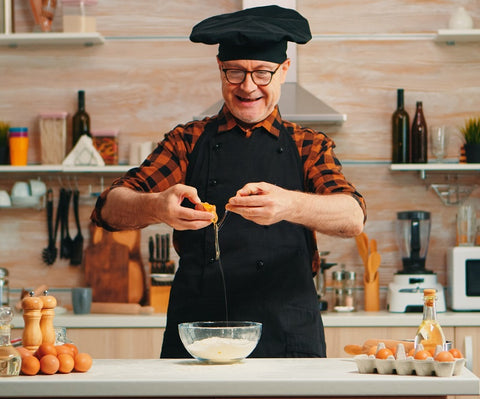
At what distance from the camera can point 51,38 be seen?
411cm

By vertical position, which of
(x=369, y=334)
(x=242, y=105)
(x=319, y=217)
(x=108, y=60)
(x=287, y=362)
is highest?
(x=108, y=60)

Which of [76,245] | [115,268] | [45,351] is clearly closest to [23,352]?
[45,351]

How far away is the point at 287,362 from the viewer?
1.90 meters

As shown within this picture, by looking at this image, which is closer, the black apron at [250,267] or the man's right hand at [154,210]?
the man's right hand at [154,210]

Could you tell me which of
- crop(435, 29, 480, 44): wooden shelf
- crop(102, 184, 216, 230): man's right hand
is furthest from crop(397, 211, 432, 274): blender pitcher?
crop(102, 184, 216, 230): man's right hand

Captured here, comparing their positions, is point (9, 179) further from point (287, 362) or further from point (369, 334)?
point (287, 362)

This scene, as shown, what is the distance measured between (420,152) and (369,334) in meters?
0.98

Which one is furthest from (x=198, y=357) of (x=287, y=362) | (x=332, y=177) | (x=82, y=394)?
(x=332, y=177)

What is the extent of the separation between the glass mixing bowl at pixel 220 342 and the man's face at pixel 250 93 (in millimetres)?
696

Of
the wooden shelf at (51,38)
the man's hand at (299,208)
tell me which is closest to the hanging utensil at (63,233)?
the wooden shelf at (51,38)

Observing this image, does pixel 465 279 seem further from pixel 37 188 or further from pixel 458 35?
pixel 37 188

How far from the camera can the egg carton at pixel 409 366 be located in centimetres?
162

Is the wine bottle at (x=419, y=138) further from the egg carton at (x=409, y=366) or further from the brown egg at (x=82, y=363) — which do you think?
the brown egg at (x=82, y=363)

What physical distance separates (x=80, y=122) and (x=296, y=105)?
1143 mm
